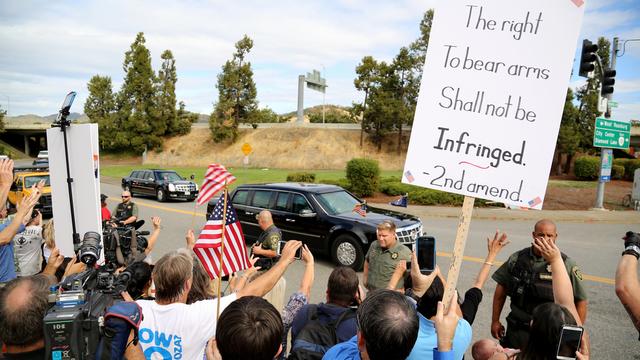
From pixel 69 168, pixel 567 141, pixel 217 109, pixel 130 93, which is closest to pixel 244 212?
pixel 69 168

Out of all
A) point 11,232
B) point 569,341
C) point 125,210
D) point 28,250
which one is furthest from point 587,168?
point 11,232

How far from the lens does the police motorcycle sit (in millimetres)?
5328

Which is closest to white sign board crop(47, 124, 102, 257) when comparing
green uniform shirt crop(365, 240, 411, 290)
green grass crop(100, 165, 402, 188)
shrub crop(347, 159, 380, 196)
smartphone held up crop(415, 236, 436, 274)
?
green uniform shirt crop(365, 240, 411, 290)

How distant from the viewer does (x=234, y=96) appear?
5419cm

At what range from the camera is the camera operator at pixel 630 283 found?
2404mm

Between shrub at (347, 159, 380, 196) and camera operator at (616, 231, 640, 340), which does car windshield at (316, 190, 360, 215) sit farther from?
shrub at (347, 159, 380, 196)

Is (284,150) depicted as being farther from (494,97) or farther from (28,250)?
(494,97)

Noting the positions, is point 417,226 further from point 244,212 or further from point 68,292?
point 68,292

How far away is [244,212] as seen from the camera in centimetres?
1028

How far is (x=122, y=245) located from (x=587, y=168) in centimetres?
3598

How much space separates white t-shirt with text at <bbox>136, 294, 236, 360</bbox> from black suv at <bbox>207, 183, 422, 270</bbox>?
5.73m

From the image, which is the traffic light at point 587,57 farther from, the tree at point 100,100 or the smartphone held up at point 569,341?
the tree at point 100,100

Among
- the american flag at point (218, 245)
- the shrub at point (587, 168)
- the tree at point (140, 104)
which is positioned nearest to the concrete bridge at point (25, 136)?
the tree at point (140, 104)

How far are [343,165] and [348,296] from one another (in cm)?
4538
